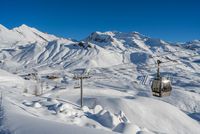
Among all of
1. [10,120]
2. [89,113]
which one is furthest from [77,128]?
[89,113]

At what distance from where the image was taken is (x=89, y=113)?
Answer: 79.7 feet

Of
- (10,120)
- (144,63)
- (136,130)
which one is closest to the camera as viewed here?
(10,120)

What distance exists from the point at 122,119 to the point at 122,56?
163860mm

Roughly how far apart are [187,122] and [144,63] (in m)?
124

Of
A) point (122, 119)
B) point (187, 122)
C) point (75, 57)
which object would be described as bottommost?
point (187, 122)

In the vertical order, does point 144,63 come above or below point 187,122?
above

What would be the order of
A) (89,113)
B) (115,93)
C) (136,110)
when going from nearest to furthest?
(89,113), (136,110), (115,93)

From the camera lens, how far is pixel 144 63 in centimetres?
16238

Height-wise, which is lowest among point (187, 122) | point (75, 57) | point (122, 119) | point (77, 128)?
point (187, 122)

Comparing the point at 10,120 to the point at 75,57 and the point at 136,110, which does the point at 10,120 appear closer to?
the point at 136,110

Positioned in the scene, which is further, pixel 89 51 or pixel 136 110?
pixel 89 51

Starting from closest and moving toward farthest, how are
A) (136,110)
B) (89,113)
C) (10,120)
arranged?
(10,120) < (89,113) < (136,110)

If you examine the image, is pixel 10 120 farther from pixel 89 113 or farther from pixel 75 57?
pixel 75 57

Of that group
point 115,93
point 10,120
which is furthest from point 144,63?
point 10,120
